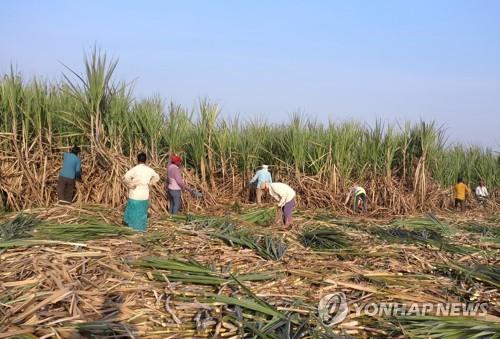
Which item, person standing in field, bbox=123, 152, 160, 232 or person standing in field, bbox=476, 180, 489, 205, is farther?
person standing in field, bbox=476, 180, 489, 205

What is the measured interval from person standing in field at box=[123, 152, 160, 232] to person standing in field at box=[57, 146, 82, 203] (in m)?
2.13

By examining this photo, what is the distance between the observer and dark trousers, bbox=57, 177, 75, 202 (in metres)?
7.51

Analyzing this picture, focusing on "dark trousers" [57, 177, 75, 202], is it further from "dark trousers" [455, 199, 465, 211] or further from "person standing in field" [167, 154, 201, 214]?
"dark trousers" [455, 199, 465, 211]

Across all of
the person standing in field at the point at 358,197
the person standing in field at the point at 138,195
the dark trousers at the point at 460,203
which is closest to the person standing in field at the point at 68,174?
the person standing in field at the point at 138,195

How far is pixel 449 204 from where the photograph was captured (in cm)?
1371

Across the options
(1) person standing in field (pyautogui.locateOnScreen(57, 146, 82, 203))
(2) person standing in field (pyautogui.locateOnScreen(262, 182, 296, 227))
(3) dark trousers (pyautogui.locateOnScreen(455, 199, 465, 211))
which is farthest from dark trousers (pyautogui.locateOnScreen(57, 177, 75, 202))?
(3) dark trousers (pyautogui.locateOnScreen(455, 199, 465, 211))

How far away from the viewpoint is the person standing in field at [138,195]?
566cm

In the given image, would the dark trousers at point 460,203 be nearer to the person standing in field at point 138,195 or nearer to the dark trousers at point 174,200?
the dark trousers at point 174,200

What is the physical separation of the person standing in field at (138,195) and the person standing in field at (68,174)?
2131 millimetres

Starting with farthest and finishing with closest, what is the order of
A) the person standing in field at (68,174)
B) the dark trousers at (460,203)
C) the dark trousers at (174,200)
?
the dark trousers at (460,203) → the dark trousers at (174,200) → the person standing in field at (68,174)

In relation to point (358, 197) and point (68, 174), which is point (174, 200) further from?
point (358, 197)

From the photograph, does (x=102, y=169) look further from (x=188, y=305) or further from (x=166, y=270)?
(x=188, y=305)

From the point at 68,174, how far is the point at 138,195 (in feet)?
7.42

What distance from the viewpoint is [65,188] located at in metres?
7.54
